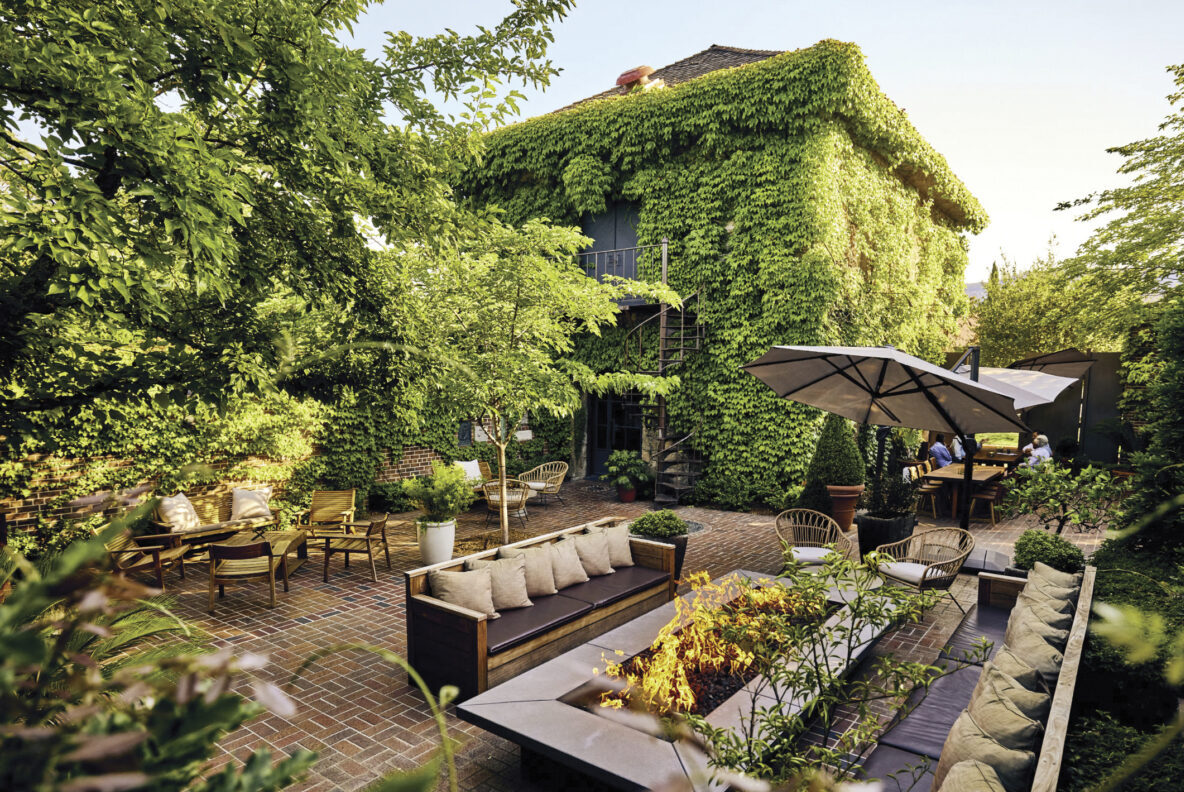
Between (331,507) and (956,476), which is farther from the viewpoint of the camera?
(956,476)

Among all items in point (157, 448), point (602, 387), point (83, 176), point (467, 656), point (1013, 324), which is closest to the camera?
point (83, 176)

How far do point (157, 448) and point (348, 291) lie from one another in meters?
6.40

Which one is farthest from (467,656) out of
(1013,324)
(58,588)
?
(1013,324)

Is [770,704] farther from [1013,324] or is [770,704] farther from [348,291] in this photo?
[1013,324]

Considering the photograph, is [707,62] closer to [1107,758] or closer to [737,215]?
[737,215]

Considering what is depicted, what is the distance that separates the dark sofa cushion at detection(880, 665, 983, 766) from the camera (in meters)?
3.57

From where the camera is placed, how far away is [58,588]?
78 cm

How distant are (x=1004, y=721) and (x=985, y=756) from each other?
288mm

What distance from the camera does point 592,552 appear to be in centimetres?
689

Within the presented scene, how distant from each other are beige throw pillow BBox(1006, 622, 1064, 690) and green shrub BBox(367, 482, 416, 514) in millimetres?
10493

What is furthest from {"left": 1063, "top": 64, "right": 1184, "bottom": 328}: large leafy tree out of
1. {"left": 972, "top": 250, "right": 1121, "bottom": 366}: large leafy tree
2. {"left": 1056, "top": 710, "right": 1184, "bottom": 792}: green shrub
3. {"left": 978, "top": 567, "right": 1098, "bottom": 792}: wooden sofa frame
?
{"left": 1056, "top": 710, "right": 1184, "bottom": 792}: green shrub

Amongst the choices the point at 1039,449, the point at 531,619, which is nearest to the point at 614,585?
the point at 531,619

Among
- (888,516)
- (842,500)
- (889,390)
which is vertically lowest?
(842,500)

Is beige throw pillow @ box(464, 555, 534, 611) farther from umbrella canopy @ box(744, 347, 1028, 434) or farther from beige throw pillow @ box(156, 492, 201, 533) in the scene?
beige throw pillow @ box(156, 492, 201, 533)
